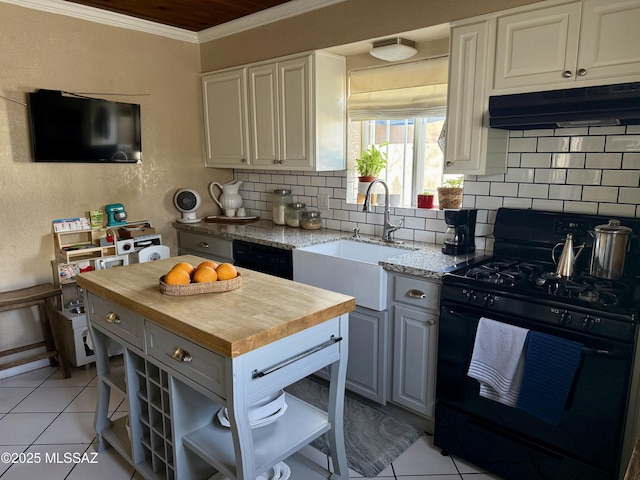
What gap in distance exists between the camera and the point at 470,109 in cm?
238

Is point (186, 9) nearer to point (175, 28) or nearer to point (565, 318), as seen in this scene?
point (175, 28)

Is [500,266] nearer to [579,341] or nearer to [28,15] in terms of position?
[579,341]

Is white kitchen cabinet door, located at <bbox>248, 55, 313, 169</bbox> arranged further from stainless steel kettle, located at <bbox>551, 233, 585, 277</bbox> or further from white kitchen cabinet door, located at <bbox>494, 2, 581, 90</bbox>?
stainless steel kettle, located at <bbox>551, 233, 585, 277</bbox>

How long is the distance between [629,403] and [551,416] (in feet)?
0.94

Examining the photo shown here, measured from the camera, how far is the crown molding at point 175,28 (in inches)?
122

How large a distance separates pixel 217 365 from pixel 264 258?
1.73 metres

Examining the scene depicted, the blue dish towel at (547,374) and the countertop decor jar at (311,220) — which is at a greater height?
the countertop decor jar at (311,220)

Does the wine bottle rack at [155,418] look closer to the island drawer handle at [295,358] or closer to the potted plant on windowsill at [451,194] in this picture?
the island drawer handle at [295,358]

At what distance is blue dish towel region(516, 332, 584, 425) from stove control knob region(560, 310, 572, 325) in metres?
0.07

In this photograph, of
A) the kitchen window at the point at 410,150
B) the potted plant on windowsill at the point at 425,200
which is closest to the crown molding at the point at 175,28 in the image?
the kitchen window at the point at 410,150

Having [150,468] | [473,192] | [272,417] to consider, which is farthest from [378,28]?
[150,468]

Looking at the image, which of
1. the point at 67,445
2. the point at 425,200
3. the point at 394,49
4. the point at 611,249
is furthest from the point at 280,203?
the point at 611,249

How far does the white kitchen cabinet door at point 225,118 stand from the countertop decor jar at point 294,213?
0.54 metres

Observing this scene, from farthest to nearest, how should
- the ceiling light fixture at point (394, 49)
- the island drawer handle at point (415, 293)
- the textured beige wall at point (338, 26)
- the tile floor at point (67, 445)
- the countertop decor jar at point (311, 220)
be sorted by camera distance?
the countertop decor jar at point (311, 220) < the ceiling light fixture at point (394, 49) < the textured beige wall at point (338, 26) < the island drawer handle at point (415, 293) < the tile floor at point (67, 445)
